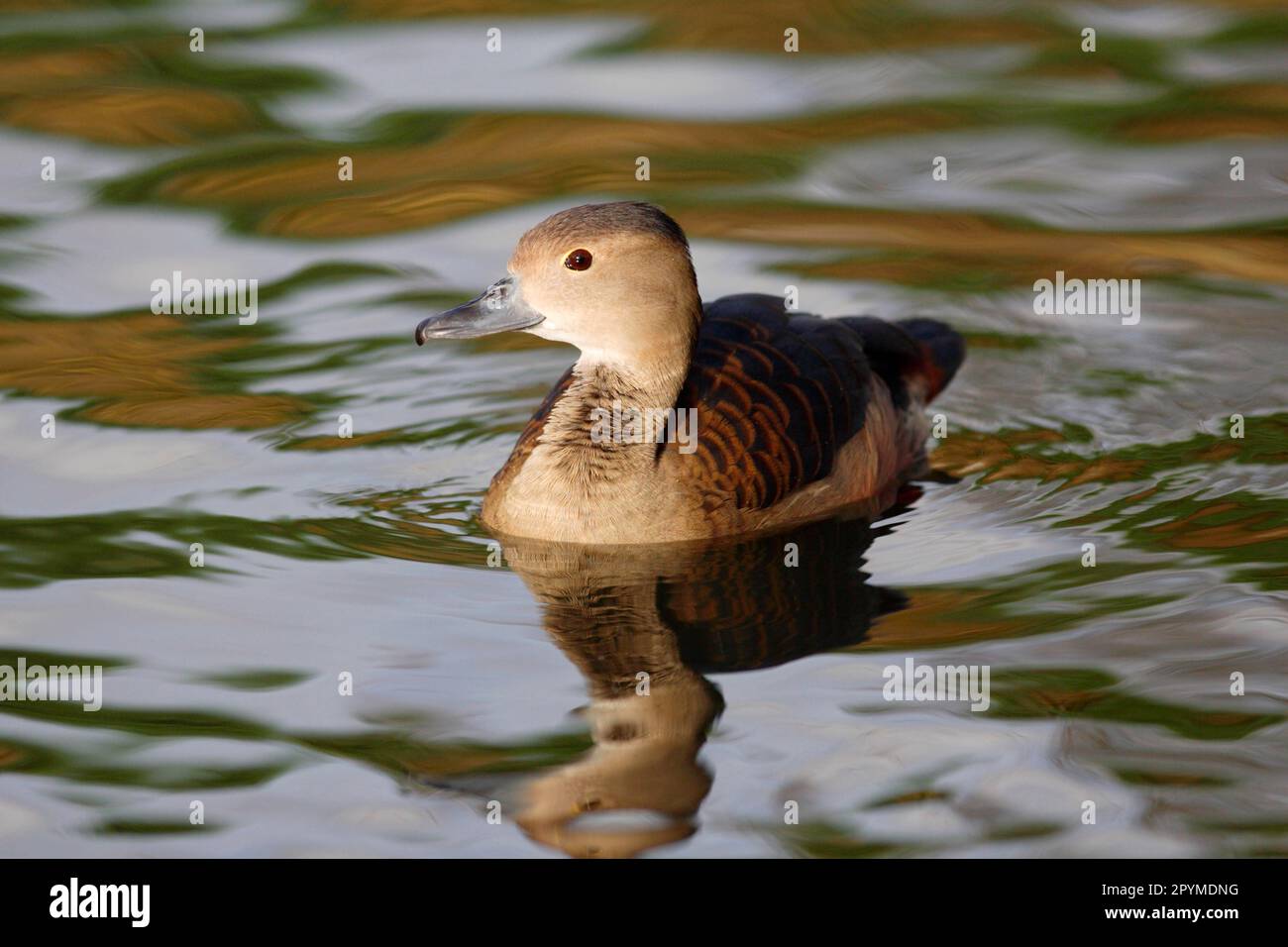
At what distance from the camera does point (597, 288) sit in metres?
8.13

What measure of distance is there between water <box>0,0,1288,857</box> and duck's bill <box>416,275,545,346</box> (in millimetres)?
907

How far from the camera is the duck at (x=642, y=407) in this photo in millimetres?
8109

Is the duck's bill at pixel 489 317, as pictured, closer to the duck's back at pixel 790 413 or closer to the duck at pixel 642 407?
the duck at pixel 642 407

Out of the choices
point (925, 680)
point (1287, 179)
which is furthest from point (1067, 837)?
point (1287, 179)

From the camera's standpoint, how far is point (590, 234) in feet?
26.6

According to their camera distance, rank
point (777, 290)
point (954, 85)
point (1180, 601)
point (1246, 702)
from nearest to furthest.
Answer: point (1246, 702) → point (1180, 601) → point (777, 290) → point (954, 85)

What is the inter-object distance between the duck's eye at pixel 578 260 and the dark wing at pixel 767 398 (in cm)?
70

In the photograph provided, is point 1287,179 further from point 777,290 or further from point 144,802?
point 144,802

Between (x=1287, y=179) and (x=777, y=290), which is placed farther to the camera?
(x=1287, y=179)

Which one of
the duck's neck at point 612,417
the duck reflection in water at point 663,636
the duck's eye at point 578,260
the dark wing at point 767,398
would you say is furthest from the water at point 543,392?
the duck's eye at point 578,260

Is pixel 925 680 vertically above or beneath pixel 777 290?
beneath

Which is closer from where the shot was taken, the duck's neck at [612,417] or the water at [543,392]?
the water at [543,392]
